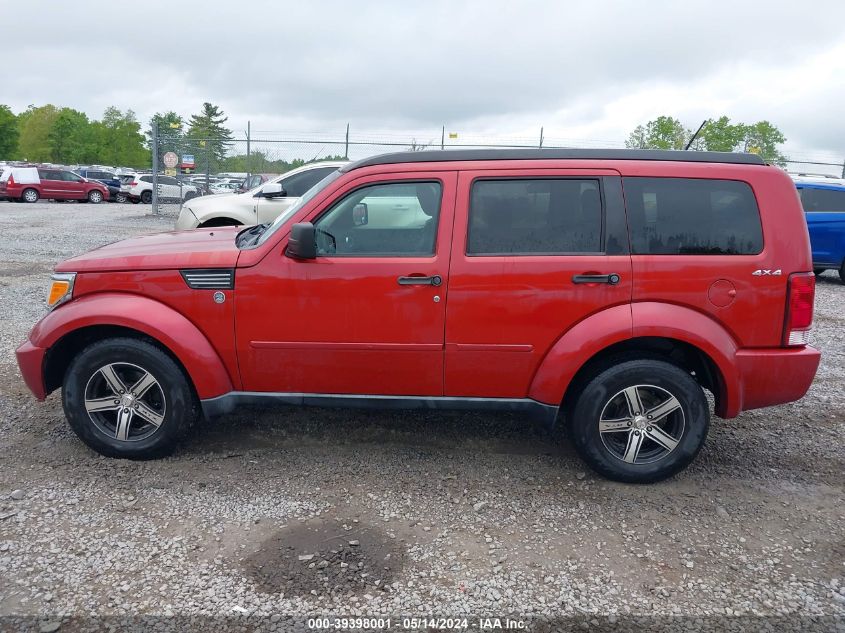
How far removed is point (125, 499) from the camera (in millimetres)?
3688

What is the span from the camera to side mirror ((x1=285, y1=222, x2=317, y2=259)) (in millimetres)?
3730

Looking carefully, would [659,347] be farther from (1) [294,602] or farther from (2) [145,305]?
(2) [145,305]

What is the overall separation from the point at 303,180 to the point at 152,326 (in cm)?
682

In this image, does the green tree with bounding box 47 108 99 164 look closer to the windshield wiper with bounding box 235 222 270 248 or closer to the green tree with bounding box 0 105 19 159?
the green tree with bounding box 0 105 19 159

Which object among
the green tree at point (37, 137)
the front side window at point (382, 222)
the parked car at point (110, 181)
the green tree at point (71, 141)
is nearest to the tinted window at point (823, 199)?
the front side window at point (382, 222)

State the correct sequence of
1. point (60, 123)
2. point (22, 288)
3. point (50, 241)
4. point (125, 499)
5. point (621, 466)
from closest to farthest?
point (125, 499)
point (621, 466)
point (22, 288)
point (50, 241)
point (60, 123)

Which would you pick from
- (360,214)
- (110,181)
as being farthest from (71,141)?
(360,214)

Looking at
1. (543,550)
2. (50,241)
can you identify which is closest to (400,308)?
(543,550)

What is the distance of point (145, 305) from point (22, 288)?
Answer: 6.57 m

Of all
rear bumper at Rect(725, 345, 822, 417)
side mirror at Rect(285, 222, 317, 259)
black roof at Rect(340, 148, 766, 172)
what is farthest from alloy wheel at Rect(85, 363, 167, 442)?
rear bumper at Rect(725, 345, 822, 417)

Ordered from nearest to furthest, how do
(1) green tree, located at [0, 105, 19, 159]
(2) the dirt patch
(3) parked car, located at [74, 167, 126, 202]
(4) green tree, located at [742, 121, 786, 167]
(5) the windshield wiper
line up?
1. (2) the dirt patch
2. (5) the windshield wiper
3. (4) green tree, located at [742, 121, 786, 167]
4. (3) parked car, located at [74, 167, 126, 202]
5. (1) green tree, located at [0, 105, 19, 159]

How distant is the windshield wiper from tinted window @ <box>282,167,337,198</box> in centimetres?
561

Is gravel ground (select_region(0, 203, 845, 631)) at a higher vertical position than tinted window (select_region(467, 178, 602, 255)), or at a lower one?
lower

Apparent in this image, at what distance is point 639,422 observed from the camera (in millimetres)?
3904
